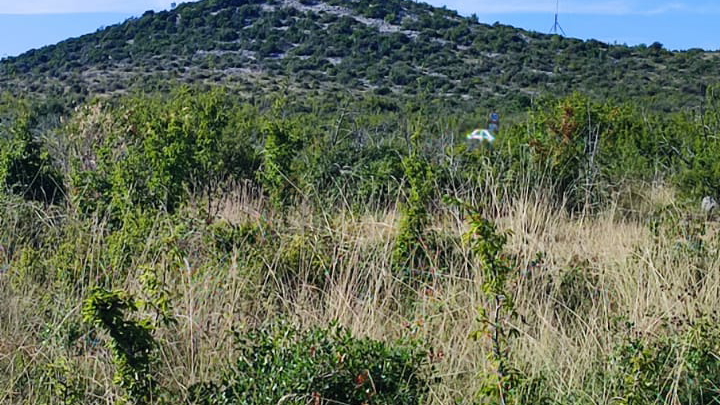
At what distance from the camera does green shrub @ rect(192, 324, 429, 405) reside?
382 centimetres

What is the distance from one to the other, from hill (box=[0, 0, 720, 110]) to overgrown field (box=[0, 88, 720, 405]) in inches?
1048

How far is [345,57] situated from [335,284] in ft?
137

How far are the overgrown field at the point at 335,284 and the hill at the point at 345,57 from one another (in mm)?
26628

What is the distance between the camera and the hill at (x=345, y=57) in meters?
38.7

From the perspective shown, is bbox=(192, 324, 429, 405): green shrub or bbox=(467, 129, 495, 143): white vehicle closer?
bbox=(192, 324, 429, 405): green shrub

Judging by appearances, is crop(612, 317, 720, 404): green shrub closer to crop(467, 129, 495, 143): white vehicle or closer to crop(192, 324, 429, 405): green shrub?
crop(192, 324, 429, 405): green shrub

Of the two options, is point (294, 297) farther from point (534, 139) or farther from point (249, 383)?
point (534, 139)

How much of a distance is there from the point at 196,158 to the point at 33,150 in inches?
67.2

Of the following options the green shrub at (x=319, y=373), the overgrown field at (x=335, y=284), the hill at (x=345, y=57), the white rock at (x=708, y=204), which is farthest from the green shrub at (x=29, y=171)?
the hill at (x=345, y=57)

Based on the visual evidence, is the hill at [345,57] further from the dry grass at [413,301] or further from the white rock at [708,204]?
the dry grass at [413,301]

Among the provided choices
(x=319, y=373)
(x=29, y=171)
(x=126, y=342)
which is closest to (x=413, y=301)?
(x=319, y=373)

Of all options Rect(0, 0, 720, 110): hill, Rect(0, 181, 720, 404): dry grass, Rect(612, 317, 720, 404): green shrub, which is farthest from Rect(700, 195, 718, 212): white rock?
Rect(0, 0, 720, 110): hill

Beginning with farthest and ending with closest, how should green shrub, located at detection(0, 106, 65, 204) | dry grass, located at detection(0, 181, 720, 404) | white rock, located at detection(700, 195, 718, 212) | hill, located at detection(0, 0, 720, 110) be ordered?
hill, located at detection(0, 0, 720, 110), green shrub, located at detection(0, 106, 65, 204), white rock, located at detection(700, 195, 718, 212), dry grass, located at detection(0, 181, 720, 404)

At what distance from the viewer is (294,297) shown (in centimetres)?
529
